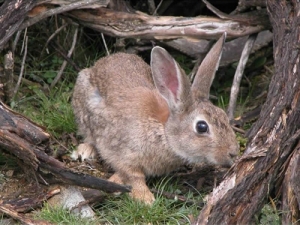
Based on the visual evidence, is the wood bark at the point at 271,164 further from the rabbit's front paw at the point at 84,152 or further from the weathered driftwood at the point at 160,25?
the rabbit's front paw at the point at 84,152

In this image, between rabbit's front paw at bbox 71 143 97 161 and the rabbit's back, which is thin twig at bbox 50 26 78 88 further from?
rabbit's front paw at bbox 71 143 97 161

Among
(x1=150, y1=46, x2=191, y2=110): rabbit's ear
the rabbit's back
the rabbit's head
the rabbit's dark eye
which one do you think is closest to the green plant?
the rabbit's head

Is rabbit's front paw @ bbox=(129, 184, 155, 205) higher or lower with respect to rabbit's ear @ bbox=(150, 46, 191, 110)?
lower

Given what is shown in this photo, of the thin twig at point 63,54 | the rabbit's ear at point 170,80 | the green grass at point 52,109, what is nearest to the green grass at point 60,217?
the rabbit's ear at point 170,80

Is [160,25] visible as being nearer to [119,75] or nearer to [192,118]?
[119,75]

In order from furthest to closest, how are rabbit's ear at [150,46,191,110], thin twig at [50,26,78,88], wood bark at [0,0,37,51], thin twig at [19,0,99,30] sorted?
thin twig at [50,26,78,88] < thin twig at [19,0,99,30] < wood bark at [0,0,37,51] < rabbit's ear at [150,46,191,110]

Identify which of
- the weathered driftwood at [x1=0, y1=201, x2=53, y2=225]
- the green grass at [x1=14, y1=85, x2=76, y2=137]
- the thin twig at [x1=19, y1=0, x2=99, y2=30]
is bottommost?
the weathered driftwood at [x1=0, y1=201, x2=53, y2=225]

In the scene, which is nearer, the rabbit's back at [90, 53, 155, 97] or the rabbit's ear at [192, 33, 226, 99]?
the rabbit's ear at [192, 33, 226, 99]
